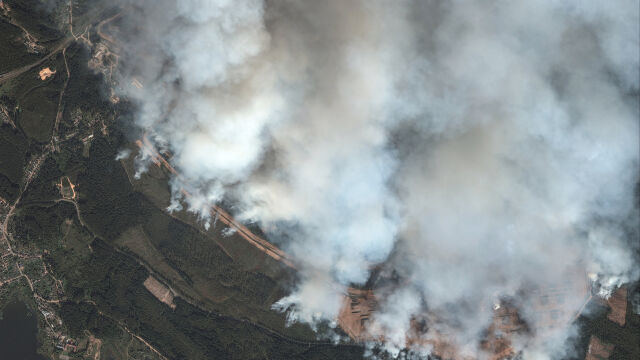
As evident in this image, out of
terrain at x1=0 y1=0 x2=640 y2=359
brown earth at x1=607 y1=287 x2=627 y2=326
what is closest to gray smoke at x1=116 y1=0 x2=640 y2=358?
brown earth at x1=607 y1=287 x2=627 y2=326

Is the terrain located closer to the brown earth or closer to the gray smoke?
the gray smoke

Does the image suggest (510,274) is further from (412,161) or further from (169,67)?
(169,67)

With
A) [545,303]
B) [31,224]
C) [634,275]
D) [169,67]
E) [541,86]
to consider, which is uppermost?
[541,86]

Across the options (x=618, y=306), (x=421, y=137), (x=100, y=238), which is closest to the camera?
(x=421, y=137)

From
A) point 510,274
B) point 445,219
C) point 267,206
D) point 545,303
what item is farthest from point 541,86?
point 267,206

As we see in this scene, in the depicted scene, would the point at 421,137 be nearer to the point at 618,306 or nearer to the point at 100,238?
the point at 618,306

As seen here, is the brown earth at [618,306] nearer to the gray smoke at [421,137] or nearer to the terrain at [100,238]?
the gray smoke at [421,137]

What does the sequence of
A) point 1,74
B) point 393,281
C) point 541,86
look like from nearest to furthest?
point 541,86, point 393,281, point 1,74

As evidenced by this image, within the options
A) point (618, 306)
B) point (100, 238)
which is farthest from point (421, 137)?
point (100, 238)

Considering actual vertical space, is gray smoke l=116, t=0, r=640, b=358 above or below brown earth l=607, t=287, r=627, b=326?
above
